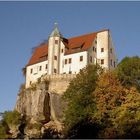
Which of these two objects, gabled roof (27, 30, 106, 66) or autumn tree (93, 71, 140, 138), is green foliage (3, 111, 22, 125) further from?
autumn tree (93, 71, 140, 138)

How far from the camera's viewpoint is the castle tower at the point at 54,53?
79250 mm

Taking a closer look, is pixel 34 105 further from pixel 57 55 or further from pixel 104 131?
pixel 104 131

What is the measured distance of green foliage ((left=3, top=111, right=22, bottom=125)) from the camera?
7206 centimetres

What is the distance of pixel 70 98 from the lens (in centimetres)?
6200

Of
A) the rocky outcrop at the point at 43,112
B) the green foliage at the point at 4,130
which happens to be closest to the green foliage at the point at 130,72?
the rocky outcrop at the point at 43,112

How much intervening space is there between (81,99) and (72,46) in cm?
2424

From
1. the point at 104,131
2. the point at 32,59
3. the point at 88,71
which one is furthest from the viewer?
the point at 32,59

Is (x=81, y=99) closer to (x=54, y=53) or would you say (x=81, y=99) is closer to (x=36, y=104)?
(x=36, y=104)

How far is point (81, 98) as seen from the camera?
58375 millimetres

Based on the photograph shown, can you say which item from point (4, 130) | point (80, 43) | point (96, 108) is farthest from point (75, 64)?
point (96, 108)

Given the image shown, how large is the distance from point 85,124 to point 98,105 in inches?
130

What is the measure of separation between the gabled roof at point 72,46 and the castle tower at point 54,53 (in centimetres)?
174

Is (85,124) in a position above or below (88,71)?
below

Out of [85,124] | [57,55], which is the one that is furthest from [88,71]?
[57,55]
